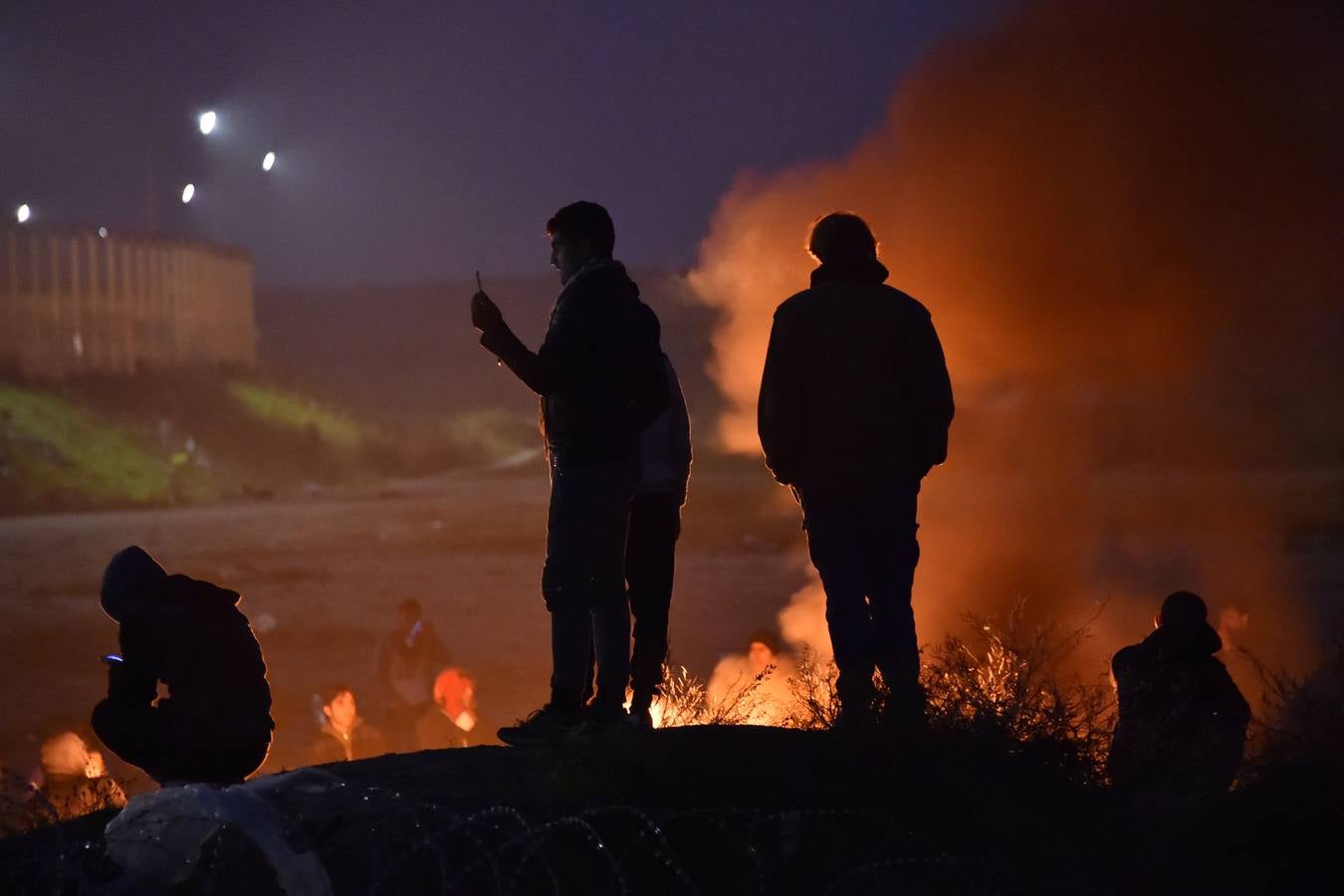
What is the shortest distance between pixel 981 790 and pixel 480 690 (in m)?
12.5

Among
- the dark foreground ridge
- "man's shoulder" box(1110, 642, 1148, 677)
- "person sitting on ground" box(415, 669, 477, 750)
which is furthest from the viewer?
"person sitting on ground" box(415, 669, 477, 750)

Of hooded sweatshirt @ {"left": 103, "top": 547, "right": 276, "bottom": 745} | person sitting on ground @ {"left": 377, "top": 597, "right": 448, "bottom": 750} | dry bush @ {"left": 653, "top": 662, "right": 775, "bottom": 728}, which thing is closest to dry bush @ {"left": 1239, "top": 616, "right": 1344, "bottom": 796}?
dry bush @ {"left": 653, "top": 662, "right": 775, "bottom": 728}

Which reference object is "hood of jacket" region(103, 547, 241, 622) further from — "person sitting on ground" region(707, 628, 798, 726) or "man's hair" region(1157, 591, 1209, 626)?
"man's hair" region(1157, 591, 1209, 626)

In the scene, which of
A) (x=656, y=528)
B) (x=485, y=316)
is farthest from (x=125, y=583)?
(x=656, y=528)

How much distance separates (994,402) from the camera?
19.0 m

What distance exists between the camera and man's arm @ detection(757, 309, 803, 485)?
17.6 ft

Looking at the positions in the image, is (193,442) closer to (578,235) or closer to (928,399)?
(578,235)

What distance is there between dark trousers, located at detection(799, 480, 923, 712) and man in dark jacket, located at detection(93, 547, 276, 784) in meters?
2.09

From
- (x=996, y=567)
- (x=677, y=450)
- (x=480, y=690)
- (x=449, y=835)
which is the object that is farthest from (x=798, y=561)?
(x=449, y=835)

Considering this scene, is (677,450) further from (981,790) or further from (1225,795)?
(1225,795)

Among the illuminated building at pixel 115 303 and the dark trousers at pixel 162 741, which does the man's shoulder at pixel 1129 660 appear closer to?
the dark trousers at pixel 162 741

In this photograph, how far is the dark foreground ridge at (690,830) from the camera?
410cm

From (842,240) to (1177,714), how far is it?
210cm

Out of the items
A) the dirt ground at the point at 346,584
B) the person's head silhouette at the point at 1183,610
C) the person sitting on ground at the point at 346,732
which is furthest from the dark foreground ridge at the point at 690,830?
the dirt ground at the point at 346,584
